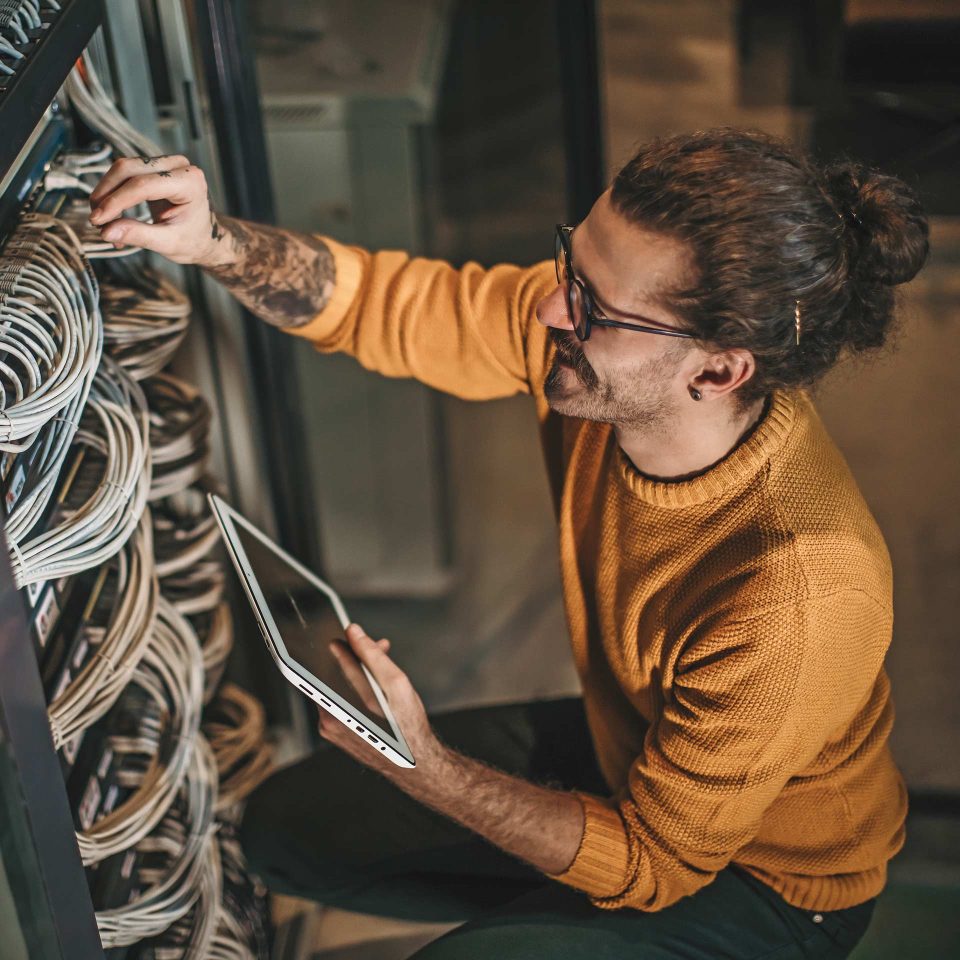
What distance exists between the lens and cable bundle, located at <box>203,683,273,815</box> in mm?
1451

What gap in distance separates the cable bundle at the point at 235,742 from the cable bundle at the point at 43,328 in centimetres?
67

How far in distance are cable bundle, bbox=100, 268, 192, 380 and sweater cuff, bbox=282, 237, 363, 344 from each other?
0.14 metres

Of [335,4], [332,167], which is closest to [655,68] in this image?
[335,4]

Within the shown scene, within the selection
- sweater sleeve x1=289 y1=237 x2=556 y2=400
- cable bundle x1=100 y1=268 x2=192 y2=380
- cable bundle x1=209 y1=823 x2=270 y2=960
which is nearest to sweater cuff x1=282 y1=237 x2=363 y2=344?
sweater sleeve x1=289 y1=237 x2=556 y2=400

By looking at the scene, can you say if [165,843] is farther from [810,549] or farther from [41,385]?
[810,549]

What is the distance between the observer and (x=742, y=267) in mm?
939

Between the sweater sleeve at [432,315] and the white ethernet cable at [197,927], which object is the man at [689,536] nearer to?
the sweater sleeve at [432,315]

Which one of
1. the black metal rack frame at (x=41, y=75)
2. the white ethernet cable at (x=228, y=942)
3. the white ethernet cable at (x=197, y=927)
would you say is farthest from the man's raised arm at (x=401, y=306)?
the white ethernet cable at (x=228, y=942)

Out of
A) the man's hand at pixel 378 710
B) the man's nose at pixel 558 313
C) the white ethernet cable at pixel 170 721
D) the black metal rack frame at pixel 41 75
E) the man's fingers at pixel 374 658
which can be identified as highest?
the black metal rack frame at pixel 41 75

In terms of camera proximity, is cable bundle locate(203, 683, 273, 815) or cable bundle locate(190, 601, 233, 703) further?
cable bundle locate(203, 683, 273, 815)

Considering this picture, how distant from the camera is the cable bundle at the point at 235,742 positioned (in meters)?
1.45

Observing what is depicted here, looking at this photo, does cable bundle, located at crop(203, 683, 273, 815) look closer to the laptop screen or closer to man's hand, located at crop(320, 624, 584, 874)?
the laptop screen

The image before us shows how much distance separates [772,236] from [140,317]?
0.62 meters

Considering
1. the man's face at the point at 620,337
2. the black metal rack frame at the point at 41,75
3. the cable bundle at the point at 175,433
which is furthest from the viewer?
the cable bundle at the point at 175,433
